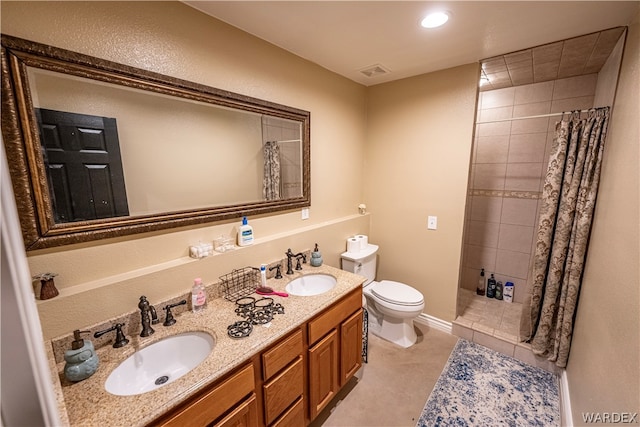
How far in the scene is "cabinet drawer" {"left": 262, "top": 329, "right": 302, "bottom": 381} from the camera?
4.01 feet

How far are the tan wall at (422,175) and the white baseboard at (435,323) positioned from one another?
0.19 ft

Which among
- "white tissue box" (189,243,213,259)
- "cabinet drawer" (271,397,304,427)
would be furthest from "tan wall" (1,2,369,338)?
"cabinet drawer" (271,397,304,427)

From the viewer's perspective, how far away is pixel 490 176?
300cm

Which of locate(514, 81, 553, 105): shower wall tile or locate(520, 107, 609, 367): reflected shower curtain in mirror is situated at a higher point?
locate(514, 81, 553, 105): shower wall tile

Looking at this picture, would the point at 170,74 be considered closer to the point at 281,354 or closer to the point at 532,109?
the point at 281,354

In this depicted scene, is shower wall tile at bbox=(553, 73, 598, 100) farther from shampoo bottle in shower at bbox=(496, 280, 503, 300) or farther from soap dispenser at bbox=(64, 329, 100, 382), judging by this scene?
soap dispenser at bbox=(64, 329, 100, 382)

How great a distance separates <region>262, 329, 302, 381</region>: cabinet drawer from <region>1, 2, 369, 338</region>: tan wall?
0.56 metres

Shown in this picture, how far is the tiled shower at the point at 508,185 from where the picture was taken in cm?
251

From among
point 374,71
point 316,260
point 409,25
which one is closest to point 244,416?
point 316,260

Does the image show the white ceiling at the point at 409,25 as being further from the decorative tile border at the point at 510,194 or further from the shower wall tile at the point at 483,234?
the shower wall tile at the point at 483,234

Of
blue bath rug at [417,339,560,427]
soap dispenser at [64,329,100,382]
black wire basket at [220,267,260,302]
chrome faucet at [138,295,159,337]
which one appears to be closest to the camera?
soap dispenser at [64,329,100,382]

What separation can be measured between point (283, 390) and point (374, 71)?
2400 millimetres

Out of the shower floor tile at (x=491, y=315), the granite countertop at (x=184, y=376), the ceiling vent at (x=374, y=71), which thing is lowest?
the shower floor tile at (x=491, y=315)

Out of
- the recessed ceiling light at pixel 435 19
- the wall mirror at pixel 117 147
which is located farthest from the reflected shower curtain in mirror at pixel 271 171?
the recessed ceiling light at pixel 435 19
